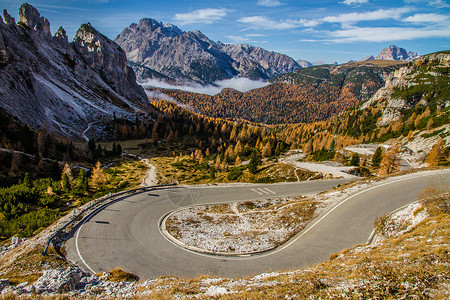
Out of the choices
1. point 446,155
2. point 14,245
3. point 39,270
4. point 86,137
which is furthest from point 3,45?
point 446,155

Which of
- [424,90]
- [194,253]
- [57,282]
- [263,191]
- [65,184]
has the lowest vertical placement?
[65,184]

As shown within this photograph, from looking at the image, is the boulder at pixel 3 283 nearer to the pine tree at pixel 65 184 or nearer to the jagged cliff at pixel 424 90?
the pine tree at pixel 65 184

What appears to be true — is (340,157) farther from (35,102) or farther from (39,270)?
(35,102)

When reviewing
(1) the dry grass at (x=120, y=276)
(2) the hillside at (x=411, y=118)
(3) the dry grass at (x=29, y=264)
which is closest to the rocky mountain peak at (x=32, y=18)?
(2) the hillside at (x=411, y=118)

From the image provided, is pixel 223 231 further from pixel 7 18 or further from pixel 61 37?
pixel 61 37

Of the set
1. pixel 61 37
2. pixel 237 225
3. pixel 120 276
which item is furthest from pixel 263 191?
pixel 61 37

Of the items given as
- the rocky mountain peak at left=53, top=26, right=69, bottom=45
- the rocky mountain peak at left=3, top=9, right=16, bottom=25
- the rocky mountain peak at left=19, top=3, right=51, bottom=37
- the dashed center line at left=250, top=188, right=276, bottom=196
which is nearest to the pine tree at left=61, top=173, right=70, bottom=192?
the dashed center line at left=250, top=188, right=276, bottom=196

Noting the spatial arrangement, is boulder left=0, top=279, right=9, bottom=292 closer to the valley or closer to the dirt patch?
the valley
